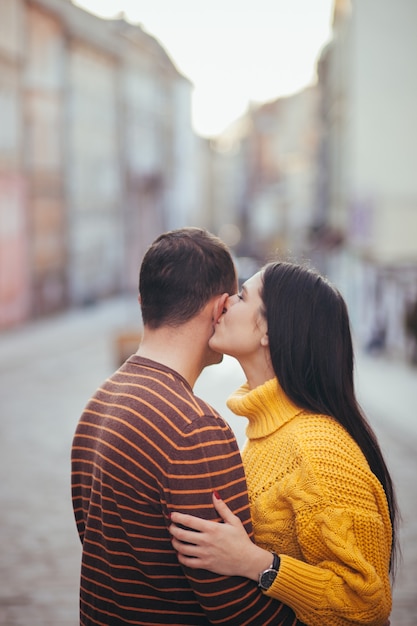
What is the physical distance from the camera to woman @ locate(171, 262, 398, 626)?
2.22m

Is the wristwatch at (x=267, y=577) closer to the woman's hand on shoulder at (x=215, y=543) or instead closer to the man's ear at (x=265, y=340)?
the woman's hand on shoulder at (x=215, y=543)

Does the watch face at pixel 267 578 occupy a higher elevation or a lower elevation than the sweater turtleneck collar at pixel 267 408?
lower

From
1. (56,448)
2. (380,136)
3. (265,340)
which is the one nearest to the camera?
(265,340)

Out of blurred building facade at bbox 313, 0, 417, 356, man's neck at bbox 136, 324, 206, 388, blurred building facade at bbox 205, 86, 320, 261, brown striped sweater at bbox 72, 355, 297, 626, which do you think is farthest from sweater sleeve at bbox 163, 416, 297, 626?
blurred building facade at bbox 205, 86, 320, 261

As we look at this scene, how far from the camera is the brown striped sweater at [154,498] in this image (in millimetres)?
2059

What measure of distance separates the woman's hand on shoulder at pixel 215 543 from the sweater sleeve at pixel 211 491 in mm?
21

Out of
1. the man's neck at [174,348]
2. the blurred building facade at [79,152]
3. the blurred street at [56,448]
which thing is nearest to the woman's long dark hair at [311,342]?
the man's neck at [174,348]

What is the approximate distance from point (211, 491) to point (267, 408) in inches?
18.5

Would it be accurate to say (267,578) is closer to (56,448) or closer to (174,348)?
(174,348)

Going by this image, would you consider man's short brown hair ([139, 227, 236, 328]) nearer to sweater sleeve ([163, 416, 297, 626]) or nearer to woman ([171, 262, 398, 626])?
woman ([171, 262, 398, 626])

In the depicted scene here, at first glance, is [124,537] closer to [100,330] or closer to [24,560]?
[24,560]

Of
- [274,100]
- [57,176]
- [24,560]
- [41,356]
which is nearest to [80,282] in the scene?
[57,176]

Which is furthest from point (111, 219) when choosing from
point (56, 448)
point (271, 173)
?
point (271, 173)

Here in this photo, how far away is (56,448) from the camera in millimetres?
9461
